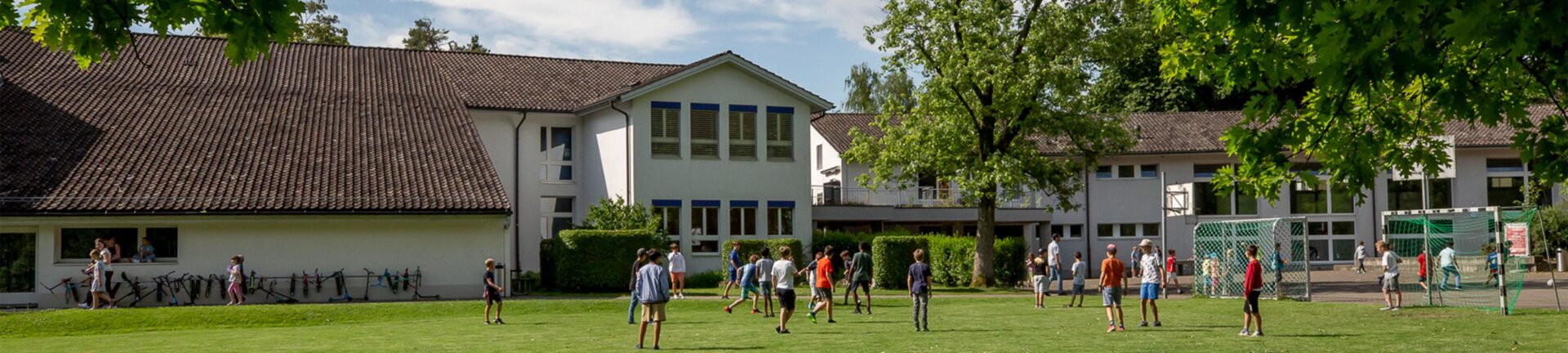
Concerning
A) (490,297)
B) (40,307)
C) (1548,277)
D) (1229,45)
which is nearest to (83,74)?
(40,307)

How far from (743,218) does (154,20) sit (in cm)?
3125

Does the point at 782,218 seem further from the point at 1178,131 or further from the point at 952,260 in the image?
the point at 1178,131

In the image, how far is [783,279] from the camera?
20.6 metres

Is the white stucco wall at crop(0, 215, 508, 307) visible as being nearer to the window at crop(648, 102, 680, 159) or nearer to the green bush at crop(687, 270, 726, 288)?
the green bush at crop(687, 270, 726, 288)

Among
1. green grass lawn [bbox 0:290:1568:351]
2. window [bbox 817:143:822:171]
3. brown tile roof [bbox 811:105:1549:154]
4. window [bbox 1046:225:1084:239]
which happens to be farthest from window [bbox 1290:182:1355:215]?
green grass lawn [bbox 0:290:1568:351]

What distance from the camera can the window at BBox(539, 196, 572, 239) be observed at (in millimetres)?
41156

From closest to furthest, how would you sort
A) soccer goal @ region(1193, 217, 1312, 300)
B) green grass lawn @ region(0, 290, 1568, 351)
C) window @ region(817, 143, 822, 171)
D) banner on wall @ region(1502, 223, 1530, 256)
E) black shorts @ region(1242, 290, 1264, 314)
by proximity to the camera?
green grass lawn @ region(0, 290, 1568, 351)
black shorts @ region(1242, 290, 1264, 314)
banner on wall @ region(1502, 223, 1530, 256)
soccer goal @ region(1193, 217, 1312, 300)
window @ region(817, 143, 822, 171)

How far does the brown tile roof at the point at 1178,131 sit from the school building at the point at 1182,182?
7 centimetres

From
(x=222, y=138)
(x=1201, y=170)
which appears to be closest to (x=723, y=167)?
(x=222, y=138)

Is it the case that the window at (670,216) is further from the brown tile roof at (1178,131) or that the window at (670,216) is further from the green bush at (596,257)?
the brown tile roof at (1178,131)

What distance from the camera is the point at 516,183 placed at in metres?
40.2

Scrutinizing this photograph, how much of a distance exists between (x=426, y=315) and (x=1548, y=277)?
33.3 meters

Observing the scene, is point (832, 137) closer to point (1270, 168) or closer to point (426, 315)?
point (426, 315)

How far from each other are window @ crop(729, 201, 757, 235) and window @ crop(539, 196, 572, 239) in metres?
5.56
